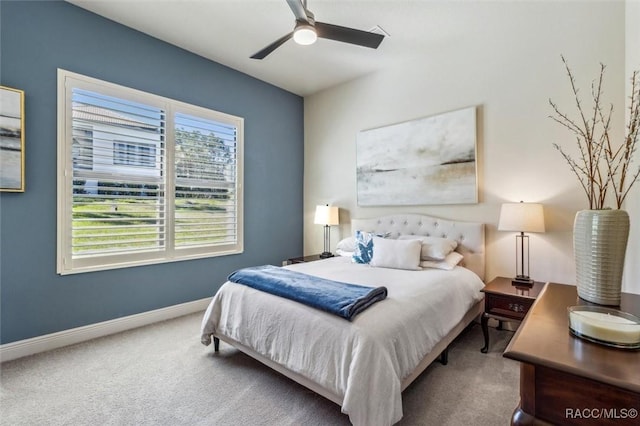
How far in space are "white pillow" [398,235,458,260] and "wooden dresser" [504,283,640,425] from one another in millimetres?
1980

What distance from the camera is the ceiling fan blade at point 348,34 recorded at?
220 cm

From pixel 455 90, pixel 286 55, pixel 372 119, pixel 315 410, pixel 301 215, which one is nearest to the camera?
pixel 315 410

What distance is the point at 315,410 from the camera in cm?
181

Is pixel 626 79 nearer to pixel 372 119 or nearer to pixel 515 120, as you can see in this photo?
pixel 515 120

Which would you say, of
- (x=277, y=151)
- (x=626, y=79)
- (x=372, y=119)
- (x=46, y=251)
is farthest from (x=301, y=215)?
(x=626, y=79)

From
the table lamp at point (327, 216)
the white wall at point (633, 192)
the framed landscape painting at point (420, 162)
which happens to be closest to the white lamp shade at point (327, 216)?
the table lamp at point (327, 216)

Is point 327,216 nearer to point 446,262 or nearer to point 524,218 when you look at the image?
point 446,262

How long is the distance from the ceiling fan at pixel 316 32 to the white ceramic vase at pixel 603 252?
1.81 meters

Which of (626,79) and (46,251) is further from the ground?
(626,79)

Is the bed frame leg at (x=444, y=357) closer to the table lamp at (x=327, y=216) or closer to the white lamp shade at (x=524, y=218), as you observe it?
the white lamp shade at (x=524, y=218)

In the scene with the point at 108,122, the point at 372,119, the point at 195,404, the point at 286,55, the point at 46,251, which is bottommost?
the point at 195,404

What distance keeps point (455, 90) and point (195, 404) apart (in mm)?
3792

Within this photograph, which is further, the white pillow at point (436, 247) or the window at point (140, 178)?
the white pillow at point (436, 247)

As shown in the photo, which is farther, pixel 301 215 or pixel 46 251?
pixel 301 215
